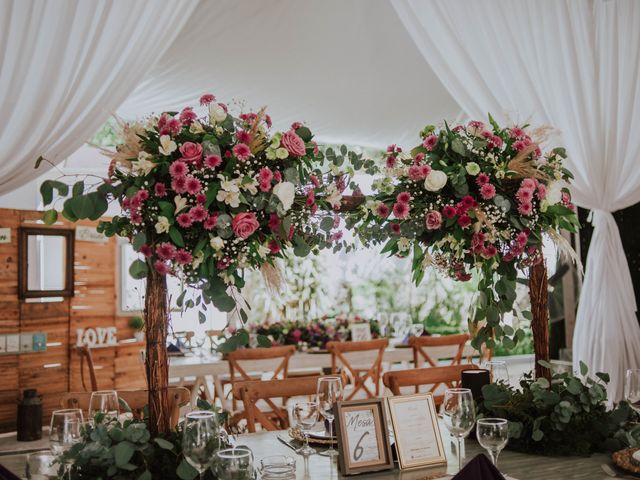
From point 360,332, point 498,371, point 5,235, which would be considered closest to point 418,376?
point 498,371

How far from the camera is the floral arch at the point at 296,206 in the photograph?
1.84m

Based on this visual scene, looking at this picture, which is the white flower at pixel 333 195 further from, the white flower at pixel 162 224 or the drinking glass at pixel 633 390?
the drinking glass at pixel 633 390

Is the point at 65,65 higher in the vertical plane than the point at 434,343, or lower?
higher

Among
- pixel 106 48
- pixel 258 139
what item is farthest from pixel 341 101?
pixel 258 139

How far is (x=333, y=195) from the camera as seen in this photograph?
7.11ft

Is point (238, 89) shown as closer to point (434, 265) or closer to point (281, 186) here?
point (434, 265)

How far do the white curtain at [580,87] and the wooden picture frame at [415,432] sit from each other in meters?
2.21

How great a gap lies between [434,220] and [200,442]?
1.08 m

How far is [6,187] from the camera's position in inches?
116

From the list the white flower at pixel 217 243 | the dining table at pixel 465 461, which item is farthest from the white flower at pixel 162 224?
the dining table at pixel 465 461

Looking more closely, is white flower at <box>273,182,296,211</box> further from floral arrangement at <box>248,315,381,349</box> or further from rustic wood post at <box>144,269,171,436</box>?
floral arrangement at <box>248,315,381,349</box>

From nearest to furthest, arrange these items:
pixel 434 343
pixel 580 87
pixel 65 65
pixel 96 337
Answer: pixel 65 65 → pixel 580 87 → pixel 434 343 → pixel 96 337

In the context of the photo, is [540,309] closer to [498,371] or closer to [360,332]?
[498,371]

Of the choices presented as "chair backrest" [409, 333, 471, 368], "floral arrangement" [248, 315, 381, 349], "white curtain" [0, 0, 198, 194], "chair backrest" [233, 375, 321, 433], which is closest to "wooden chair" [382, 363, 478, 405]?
"chair backrest" [233, 375, 321, 433]
